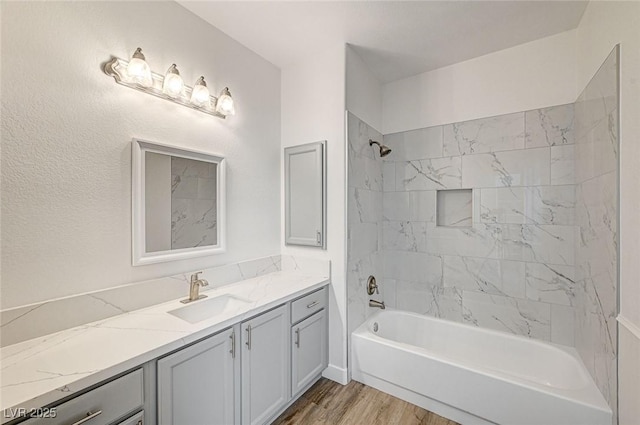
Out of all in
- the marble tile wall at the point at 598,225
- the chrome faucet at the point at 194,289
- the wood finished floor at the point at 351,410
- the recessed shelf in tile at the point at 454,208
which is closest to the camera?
the marble tile wall at the point at 598,225

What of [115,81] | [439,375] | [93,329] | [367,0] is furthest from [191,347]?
[367,0]

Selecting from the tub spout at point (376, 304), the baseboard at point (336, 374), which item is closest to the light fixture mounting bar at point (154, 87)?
the tub spout at point (376, 304)

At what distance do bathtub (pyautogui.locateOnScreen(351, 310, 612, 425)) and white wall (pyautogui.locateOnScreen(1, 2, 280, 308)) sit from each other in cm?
157

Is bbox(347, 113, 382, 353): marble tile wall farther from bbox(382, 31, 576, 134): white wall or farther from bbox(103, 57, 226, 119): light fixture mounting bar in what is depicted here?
bbox(103, 57, 226, 119): light fixture mounting bar

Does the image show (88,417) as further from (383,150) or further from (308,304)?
(383,150)

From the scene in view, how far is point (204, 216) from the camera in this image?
1.94 m

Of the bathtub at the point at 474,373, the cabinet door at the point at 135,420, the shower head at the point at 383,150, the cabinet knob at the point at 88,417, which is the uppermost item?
the shower head at the point at 383,150

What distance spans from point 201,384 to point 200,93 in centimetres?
172

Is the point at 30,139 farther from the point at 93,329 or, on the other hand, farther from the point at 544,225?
the point at 544,225

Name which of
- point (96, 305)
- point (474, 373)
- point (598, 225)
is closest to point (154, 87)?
point (96, 305)

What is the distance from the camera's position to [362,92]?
2.54 metres

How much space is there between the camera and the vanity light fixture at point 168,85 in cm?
148

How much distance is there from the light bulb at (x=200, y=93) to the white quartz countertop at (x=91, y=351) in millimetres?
1317

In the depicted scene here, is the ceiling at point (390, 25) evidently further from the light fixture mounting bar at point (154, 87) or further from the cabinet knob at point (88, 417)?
the cabinet knob at point (88, 417)
